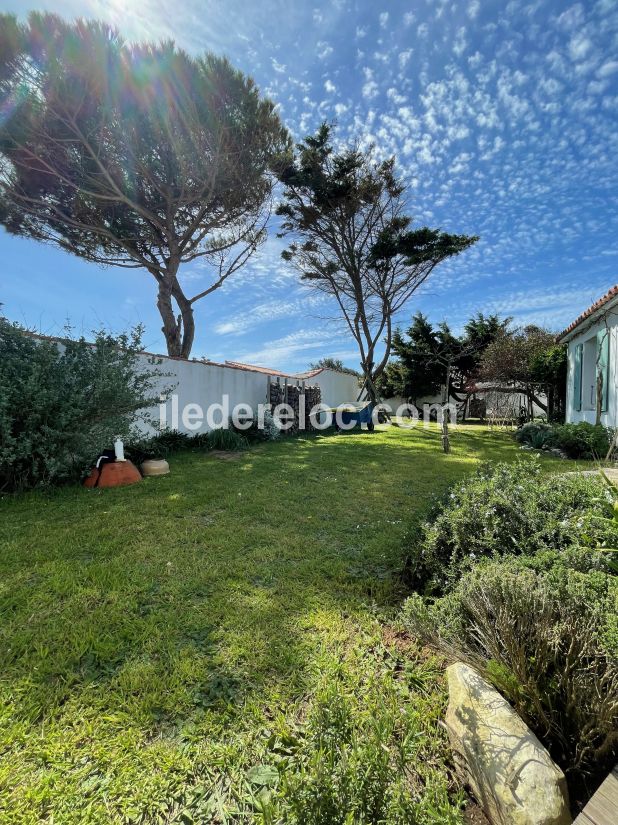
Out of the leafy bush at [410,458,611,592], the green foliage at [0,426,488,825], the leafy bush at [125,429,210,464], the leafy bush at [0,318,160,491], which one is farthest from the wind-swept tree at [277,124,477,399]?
the green foliage at [0,426,488,825]

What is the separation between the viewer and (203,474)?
5.25 m

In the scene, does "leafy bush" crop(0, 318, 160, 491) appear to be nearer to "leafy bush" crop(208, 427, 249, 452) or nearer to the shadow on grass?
the shadow on grass

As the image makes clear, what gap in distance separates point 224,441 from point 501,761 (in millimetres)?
7163

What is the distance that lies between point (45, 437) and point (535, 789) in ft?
15.5

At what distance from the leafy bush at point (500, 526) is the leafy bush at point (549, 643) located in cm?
32

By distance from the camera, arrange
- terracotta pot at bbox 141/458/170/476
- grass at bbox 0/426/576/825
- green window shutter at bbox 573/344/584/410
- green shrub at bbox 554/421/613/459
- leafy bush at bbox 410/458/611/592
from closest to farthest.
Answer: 1. grass at bbox 0/426/576/825
2. leafy bush at bbox 410/458/611/592
3. terracotta pot at bbox 141/458/170/476
4. green shrub at bbox 554/421/613/459
5. green window shutter at bbox 573/344/584/410

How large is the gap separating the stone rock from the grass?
99 mm

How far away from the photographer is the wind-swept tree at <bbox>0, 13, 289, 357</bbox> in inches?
273

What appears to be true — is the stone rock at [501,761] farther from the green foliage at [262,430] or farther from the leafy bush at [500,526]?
the green foliage at [262,430]

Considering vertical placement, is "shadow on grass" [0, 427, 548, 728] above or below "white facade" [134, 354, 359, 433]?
below

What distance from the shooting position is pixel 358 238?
1475 centimetres

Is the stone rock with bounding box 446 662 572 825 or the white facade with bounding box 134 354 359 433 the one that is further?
the white facade with bounding box 134 354 359 433

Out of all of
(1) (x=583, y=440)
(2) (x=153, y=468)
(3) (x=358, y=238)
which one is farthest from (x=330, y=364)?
(2) (x=153, y=468)

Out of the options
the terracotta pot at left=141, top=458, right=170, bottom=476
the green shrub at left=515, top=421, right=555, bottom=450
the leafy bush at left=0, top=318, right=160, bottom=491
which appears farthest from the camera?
the green shrub at left=515, top=421, right=555, bottom=450
